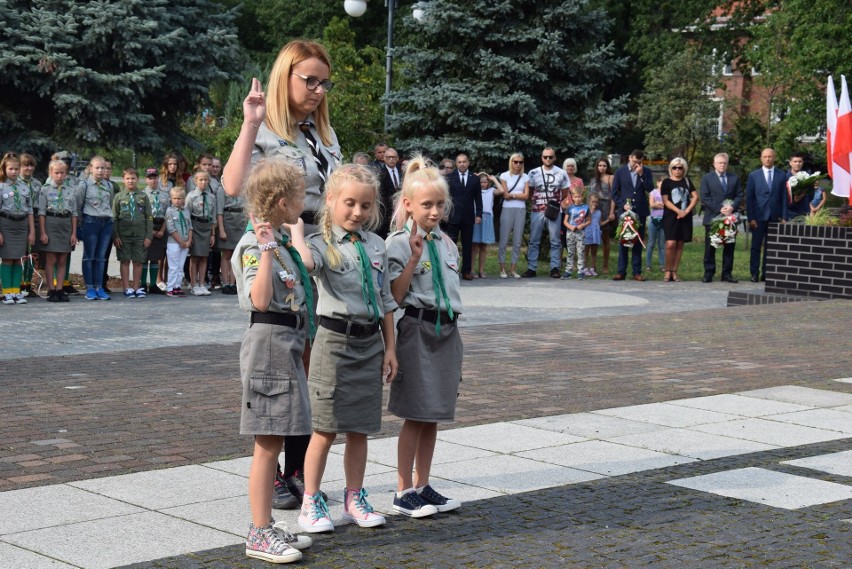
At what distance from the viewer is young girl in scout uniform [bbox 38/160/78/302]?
15219 millimetres

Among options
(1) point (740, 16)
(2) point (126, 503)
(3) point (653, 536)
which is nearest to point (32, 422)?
(2) point (126, 503)

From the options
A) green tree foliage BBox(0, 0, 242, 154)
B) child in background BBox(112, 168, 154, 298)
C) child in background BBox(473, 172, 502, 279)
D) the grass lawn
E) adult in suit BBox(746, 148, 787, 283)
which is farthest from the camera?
the grass lawn

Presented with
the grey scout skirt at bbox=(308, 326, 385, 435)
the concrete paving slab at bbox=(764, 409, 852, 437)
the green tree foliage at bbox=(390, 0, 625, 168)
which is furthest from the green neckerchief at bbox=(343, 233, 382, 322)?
the green tree foliage at bbox=(390, 0, 625, 168)

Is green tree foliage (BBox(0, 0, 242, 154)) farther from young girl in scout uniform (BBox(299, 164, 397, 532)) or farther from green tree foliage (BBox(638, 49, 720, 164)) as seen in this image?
green tree foliage (BBox(638, 49, 720, 164))

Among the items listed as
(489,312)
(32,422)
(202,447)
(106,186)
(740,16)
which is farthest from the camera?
(740,16)

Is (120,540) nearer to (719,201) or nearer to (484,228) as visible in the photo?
(484,228)

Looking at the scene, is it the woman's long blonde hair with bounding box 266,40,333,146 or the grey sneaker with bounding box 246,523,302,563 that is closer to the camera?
the grey sneaker with bounding box 246,523,302,563

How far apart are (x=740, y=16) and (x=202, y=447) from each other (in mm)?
47205

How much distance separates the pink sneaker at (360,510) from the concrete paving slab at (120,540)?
518mm

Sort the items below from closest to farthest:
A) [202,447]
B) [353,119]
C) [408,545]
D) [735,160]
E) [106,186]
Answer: [408,545] < [202,447] < [106,186] < [353,119] < [735,160]

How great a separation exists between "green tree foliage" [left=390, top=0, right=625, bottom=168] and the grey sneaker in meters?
20.3

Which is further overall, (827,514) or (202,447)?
(202,447)

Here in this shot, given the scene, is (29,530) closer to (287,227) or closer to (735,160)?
(287,227)

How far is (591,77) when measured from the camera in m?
26.1
